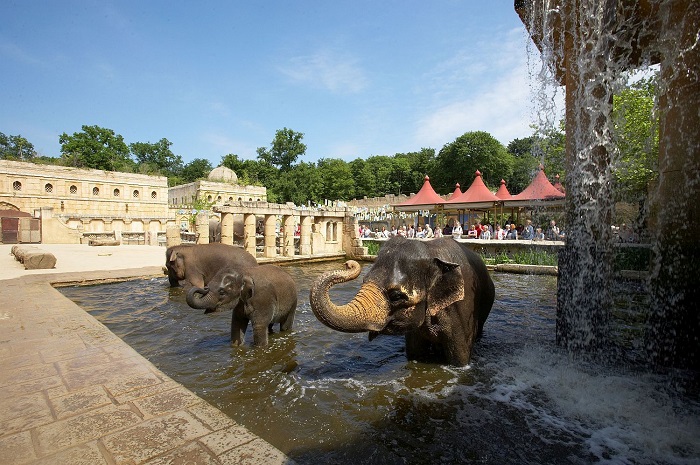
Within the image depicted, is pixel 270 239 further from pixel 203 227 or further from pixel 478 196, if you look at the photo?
pixel 478 196

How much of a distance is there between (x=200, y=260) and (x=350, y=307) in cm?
707

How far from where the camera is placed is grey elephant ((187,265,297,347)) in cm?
524

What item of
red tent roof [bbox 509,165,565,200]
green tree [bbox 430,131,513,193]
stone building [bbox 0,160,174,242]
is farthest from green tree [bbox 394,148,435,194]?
red tent roof [bbox 509,165,565,200]

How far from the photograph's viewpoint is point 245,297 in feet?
17.7

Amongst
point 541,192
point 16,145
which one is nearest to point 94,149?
point 16,145

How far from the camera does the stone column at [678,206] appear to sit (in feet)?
14.0

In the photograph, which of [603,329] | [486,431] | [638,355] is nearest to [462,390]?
[486,431]

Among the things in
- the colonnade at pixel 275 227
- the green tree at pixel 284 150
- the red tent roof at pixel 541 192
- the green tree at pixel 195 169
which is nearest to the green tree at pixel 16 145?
the green tree at pixel 195 169

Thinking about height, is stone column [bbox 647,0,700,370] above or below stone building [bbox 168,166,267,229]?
below

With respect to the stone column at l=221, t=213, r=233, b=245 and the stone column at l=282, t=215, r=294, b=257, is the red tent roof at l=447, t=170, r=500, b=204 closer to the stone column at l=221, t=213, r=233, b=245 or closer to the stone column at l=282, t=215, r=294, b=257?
the stone column at l=282, t=215, r=294, b=257

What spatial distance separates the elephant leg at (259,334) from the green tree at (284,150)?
57792 millimetres

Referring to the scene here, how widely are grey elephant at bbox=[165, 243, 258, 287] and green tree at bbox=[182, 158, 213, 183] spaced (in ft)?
250

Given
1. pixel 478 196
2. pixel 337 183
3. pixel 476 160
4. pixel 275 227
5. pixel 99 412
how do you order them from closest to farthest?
pixel 99 412 < pixel 275 227 < pixel 478 196 < pixel 476 160 < pixel 337 183

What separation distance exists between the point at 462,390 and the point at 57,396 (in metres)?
4.05
